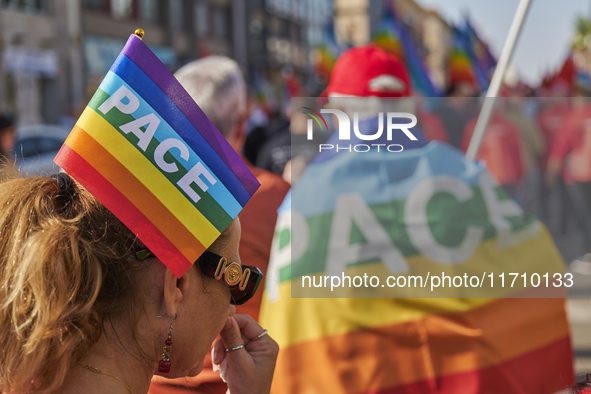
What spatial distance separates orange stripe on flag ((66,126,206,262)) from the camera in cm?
118

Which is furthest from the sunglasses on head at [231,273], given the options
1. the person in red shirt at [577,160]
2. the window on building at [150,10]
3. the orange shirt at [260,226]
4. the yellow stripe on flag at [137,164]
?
the window on building at [150,10]

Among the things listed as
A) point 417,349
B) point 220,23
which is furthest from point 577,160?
point 220,23

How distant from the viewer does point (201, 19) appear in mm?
33156

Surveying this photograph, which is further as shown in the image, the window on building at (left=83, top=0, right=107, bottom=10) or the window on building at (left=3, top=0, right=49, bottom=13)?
the window on building at (left=83, top=0, right=107, bottom=10)

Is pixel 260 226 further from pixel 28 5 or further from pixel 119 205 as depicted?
pixel 28 5

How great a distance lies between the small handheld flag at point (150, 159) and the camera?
118cm

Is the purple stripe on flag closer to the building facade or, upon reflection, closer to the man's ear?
the man's ear

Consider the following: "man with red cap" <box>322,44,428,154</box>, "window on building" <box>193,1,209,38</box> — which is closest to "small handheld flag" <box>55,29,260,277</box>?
"man with red cap" <box>322,44,428,154</box>

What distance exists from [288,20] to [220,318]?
47.3m

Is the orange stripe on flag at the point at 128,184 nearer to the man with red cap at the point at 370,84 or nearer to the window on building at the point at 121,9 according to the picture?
the man with red cap at the point at 370,84

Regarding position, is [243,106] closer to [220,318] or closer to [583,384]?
[220,318]

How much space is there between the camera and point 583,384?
4.46ft

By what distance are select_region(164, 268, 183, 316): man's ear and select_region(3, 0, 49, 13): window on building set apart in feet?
73.1

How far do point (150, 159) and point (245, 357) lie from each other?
654 mm
